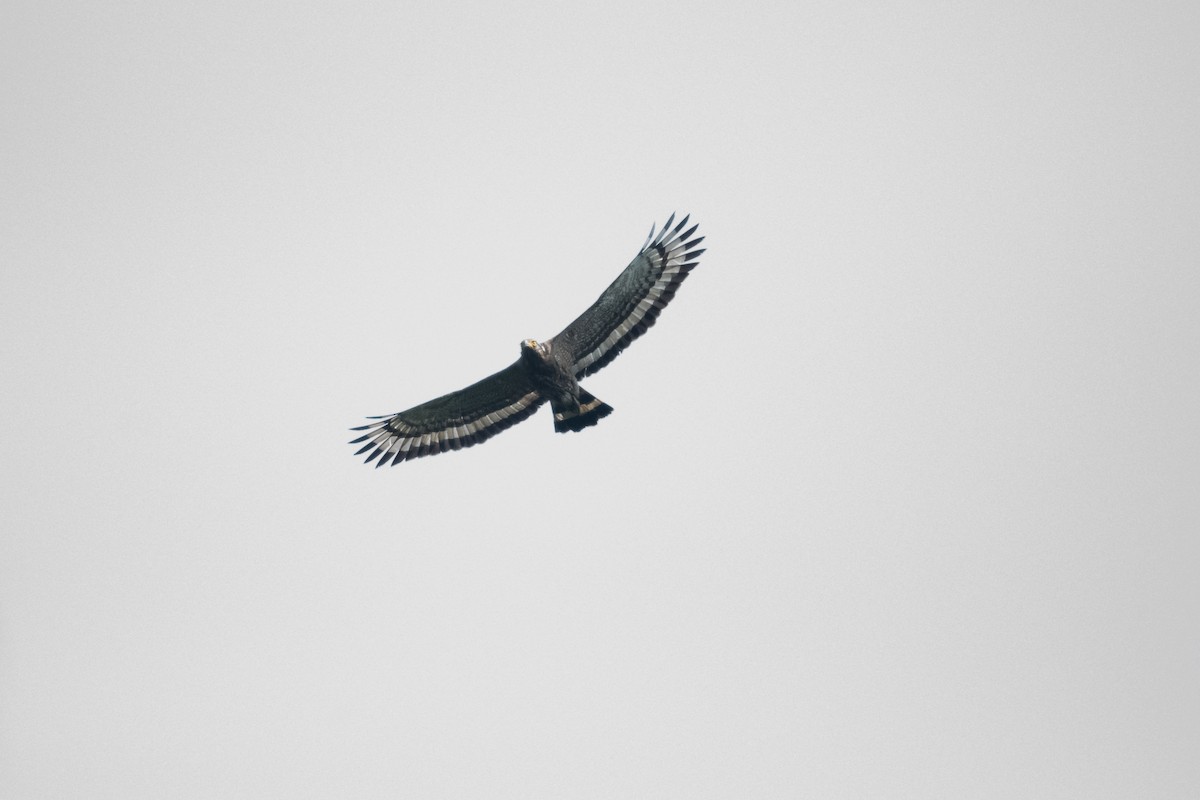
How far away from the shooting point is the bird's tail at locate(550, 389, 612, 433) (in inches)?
889

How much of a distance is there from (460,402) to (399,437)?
1283mm

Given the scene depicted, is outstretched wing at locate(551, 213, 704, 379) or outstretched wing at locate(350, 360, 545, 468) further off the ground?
outstretched wing at locate(551, 213, 704, 379)

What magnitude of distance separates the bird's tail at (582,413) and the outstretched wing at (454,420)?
1019 millimetres

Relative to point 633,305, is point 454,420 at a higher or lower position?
lower

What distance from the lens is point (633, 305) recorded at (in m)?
22.7

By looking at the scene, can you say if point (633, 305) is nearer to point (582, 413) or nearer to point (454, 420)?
point (582, 413)

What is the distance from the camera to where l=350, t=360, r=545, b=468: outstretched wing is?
77.5 ft

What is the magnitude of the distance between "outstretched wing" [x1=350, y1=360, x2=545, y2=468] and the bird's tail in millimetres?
1019

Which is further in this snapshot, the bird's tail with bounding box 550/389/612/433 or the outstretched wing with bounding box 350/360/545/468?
the outstretched wing with bounding box 350/360/545/468

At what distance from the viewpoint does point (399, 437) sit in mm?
24219

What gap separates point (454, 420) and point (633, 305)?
12.1ft

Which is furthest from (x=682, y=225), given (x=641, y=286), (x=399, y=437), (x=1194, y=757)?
(x=1194, y=757)

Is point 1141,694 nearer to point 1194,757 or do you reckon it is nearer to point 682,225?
point 1194,757

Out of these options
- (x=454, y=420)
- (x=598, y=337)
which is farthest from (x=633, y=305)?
(x=454, y=420)
